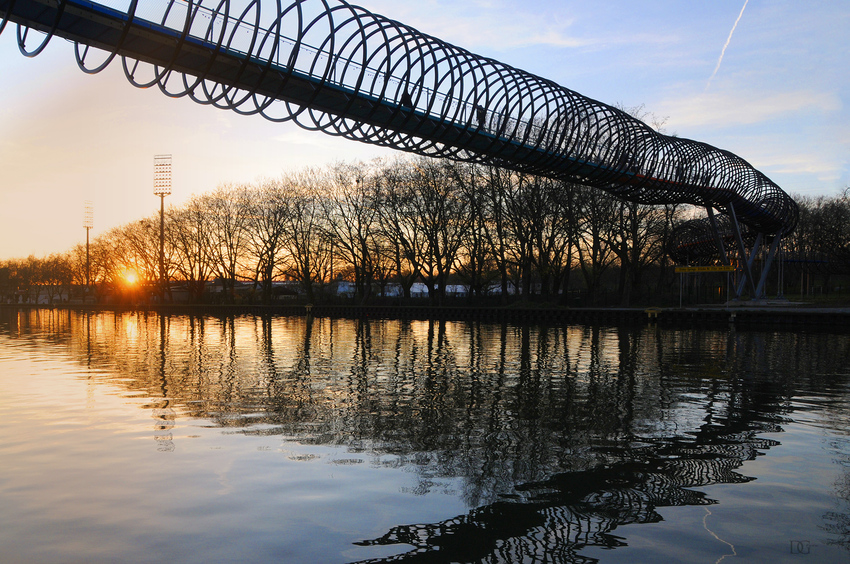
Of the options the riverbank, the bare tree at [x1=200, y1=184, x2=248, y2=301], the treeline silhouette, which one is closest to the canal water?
the riverbank

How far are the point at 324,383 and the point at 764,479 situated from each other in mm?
12408

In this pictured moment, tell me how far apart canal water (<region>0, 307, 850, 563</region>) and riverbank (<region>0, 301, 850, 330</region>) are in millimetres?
29063

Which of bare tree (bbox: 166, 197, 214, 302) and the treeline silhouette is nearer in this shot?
the treeline silhouette

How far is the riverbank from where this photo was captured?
4641cm

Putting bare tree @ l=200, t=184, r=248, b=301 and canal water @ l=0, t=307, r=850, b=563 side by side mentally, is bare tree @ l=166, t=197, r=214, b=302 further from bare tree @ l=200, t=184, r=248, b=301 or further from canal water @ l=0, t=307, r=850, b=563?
canal water @ l=0, t=307, r=850, b=563

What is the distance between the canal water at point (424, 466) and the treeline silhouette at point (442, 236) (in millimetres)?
42808

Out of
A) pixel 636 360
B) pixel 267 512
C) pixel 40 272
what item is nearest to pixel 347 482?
pixel 267 512

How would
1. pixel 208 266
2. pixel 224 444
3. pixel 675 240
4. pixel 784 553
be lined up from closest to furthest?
pixel 784 553
pixel 224 444
pixel 675 240
pixel 208 266

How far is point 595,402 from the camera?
15.8m

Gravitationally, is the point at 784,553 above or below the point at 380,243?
below

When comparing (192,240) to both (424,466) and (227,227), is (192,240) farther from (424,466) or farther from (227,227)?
(424,466)

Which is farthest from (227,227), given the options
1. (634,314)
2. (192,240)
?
(634,314)

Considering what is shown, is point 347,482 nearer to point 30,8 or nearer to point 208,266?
point 30,8

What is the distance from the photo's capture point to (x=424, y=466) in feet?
32.6
